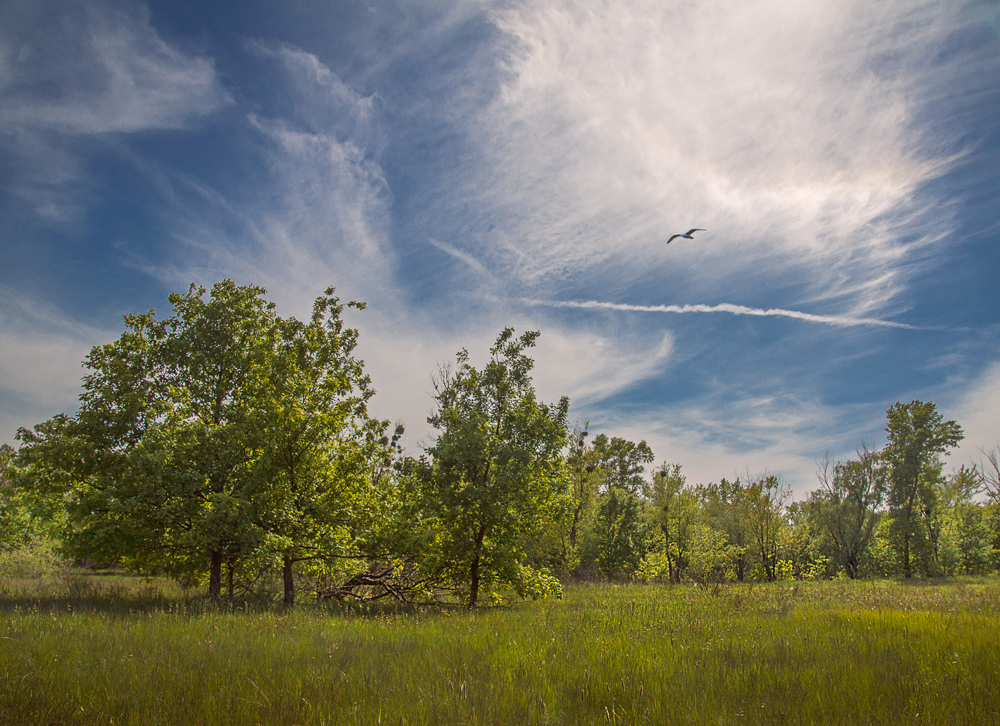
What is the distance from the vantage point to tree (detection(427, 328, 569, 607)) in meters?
16.2

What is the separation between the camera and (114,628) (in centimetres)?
895

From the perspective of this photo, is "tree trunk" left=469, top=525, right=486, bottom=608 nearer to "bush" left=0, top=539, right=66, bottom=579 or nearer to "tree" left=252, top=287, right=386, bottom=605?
"tree" left=252, top=287, right=386, bottom=605

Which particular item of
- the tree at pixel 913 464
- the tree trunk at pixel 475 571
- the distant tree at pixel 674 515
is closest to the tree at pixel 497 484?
the tree trunk at pixel 475 571

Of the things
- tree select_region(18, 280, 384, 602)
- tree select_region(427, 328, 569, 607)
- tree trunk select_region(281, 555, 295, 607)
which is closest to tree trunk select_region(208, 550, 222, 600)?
tree select_region(18, 280, 384, 602)

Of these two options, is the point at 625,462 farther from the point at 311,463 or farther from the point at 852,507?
the point at 311,463

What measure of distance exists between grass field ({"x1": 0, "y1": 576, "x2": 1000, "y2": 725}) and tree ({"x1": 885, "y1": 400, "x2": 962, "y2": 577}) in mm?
41034

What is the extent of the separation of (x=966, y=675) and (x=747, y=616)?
569 centimetres

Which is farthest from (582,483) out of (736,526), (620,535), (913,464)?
(913,464)

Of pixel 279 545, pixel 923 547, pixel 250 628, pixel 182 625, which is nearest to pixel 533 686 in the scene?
pixel 250 628

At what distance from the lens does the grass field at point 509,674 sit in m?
4.57

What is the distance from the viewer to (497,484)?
638 inches

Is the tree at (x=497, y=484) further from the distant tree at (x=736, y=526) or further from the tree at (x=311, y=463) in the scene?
the distant tree at (x=736, y=526)

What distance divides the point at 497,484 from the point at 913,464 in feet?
145

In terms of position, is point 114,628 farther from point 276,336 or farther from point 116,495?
point 276,336
